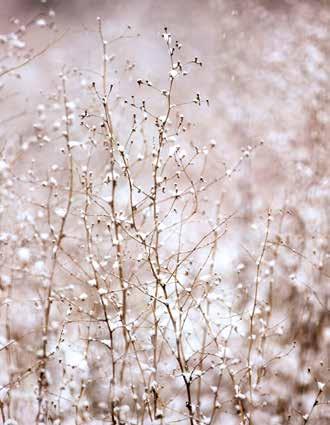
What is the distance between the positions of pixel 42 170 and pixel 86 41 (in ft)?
4.92

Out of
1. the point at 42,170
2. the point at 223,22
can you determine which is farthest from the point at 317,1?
the point at 42,170

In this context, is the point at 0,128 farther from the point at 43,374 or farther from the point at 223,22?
the point at 43,374

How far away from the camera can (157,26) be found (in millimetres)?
7617

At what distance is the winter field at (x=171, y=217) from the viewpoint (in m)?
2.83

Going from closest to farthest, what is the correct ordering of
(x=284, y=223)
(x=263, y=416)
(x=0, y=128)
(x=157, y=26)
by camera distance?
(x=263, y=416) < (x=284, y=223) < (x=0, y=128) < (x=157, y=26)

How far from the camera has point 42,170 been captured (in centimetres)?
587

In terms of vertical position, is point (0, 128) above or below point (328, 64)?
above

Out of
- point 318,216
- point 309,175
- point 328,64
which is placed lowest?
point 318,216

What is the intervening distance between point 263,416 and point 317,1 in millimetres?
4463

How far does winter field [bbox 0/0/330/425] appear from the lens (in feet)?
9.29

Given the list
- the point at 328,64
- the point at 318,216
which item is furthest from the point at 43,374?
the point at 328,64

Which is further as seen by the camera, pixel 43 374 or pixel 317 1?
pixel 317 1

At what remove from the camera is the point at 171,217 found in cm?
605

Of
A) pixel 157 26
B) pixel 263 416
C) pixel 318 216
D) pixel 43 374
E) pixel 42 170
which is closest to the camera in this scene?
pixel 43 374
